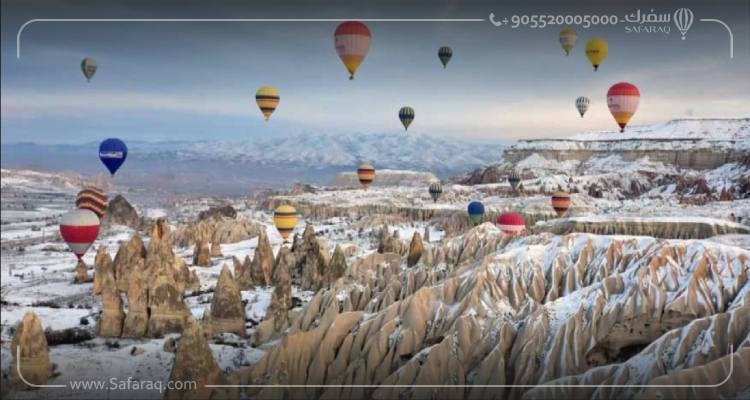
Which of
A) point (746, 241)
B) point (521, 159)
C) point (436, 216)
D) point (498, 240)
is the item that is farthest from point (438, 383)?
point (521, 159)

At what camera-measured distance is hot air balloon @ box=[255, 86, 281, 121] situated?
176 ft

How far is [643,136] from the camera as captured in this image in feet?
451

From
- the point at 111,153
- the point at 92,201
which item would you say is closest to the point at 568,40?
the point at 111,153

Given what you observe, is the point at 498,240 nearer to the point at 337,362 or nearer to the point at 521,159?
the point at 337,362

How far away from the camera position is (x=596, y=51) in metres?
40.9

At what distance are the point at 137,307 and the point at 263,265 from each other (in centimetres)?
1509

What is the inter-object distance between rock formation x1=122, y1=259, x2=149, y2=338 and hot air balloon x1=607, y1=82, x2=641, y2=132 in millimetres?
31071

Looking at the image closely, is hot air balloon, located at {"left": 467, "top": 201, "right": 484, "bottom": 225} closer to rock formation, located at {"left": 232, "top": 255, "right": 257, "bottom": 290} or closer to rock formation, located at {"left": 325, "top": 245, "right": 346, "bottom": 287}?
rock formation, located at {"left": 325, "top": 245, "right": 346, "bottom": 287}

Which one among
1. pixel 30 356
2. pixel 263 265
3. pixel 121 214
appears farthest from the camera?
pixel 121 214

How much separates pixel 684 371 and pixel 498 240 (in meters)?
19.5

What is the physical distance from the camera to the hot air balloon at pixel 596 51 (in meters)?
40.3

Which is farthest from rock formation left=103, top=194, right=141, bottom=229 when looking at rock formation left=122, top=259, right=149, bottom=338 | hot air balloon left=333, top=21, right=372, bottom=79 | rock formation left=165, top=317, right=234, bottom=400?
rock formation left=165, top=317, right=234, bottom=400

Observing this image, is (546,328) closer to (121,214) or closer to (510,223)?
(510,223)

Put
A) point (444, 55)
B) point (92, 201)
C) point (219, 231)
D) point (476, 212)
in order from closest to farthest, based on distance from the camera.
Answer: point (444, 55) → point (92, 201) → point (476, 212) → point (219, 231)
